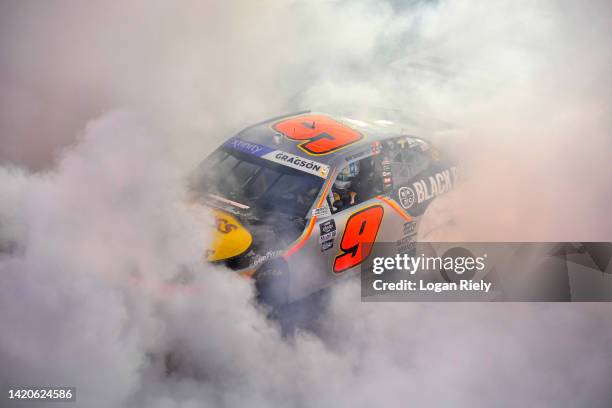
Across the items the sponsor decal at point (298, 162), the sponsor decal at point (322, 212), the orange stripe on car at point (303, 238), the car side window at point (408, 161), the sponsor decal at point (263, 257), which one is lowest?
the sponsor decal at point (263, 257)

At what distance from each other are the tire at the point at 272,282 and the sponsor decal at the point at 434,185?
54.2 inches

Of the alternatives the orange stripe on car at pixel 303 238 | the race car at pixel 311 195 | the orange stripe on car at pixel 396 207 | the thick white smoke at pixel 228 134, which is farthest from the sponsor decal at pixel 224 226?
the orange stripe on car at pixel 396 207

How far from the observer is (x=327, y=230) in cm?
538

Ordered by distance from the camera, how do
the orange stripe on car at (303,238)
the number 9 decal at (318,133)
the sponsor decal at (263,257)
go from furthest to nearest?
1. the number 9 decal at (318,133)
2. the orange stripe on car at (303,238)
3. the sponsor decal at (263,257)

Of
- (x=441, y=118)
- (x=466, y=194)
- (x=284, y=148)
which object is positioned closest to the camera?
(x=284, y=148)

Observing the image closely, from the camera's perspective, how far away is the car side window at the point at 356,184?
18.2ft

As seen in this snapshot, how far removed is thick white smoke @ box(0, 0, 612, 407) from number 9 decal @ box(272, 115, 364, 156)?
0.98m

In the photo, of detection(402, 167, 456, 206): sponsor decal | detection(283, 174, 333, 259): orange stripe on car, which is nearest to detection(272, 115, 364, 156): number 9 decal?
detection(283, 174, 333, 259): orange stripe on car

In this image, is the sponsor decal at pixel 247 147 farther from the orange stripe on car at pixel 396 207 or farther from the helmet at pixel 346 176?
the orange stripe on car at pixel 396 207

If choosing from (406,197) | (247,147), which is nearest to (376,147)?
(406,197)

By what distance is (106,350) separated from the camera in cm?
457

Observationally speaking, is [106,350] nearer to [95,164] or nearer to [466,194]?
[95,164]

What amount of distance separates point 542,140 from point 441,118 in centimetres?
107

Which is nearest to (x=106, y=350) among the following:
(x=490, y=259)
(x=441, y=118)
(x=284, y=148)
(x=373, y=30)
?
(x=284, y=148)
